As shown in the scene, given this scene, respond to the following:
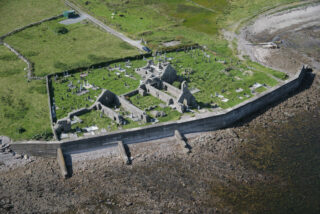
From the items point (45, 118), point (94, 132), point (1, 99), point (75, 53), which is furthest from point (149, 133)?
point (75, 53)

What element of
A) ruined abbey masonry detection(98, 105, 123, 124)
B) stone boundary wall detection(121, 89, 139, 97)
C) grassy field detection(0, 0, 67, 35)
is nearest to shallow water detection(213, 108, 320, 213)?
ruined abbey masonry detection(98, 105, 123, 124)

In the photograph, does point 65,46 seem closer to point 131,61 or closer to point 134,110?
point 131,61

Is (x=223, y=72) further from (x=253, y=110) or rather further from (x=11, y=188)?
(x=11, y=188)

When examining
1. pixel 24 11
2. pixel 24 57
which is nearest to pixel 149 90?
pixel 24 57

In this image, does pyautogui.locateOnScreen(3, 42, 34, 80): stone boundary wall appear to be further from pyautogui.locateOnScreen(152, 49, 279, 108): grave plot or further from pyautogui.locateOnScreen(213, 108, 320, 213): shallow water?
pyautogui.locateOnScreen(213, 108, 320, 213): shallow water

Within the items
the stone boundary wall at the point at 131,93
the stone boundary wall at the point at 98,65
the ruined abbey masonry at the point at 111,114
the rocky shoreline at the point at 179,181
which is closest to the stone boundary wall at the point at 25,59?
the stone boundary wall at the point at 98,65
